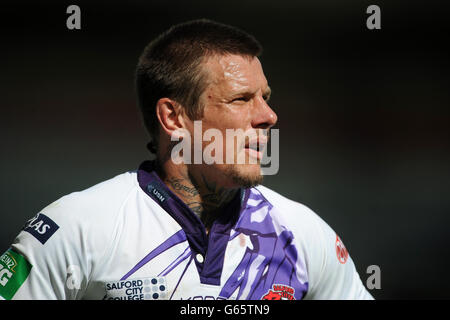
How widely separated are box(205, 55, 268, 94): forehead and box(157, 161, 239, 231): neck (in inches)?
14.7

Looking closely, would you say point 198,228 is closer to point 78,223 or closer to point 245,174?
point 245,174

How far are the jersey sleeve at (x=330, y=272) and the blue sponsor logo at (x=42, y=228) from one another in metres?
1.05

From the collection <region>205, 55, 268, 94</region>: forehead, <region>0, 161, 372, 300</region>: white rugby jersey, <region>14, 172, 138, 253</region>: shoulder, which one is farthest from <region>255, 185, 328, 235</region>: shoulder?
<region>14, 172, 138, 253</region>: shoulder

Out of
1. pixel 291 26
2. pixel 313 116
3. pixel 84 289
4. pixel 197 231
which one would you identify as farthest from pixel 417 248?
pixel 84 289

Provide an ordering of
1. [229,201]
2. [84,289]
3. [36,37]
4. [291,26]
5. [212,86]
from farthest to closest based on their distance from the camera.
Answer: [291,26]
[36,37]
[229,201]
[212,86]
[84,289]

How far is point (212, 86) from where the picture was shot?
2113 mm

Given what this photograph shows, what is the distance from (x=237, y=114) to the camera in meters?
2.09

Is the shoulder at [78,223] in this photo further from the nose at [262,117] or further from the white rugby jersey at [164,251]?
the nose at [262,117]

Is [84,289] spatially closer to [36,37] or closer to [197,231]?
[197,231]

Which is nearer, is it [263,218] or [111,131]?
[263,218]

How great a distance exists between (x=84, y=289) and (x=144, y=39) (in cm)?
346

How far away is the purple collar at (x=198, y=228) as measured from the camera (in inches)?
81.1

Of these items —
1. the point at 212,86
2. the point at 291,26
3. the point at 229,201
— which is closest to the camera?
the point at 212,86

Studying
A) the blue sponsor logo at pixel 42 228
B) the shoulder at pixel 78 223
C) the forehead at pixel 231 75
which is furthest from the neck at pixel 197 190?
the blue sponsor logo at pixel 42 228
